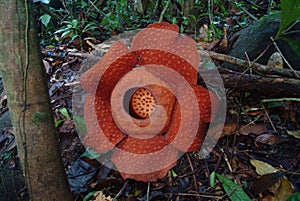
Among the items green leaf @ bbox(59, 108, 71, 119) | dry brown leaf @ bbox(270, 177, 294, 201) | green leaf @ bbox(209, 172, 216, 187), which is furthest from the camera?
green leaf @ bbox(59, 108, 71, 119)

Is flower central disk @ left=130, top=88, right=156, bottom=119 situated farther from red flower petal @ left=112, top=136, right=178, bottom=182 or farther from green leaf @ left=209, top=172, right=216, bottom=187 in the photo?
green leaf @ left=209, top=172, right=216, bottom=187

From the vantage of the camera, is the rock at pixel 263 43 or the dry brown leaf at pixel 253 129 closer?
the dry brown leaf at pixel 253 129

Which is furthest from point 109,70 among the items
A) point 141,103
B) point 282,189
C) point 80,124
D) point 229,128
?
point 282,189

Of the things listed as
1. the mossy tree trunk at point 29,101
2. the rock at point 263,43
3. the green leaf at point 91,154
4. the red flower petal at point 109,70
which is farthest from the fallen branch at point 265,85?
the mossy tree trunk at point 29,101

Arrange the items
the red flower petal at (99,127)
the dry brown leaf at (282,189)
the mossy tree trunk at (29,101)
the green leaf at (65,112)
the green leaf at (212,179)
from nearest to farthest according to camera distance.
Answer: the mossy tree trunk at (29,101), the dry brown leaf at (282,189), the green leaf at (212,179), the red flower petal at (99,127), the green leaf at (65,112)

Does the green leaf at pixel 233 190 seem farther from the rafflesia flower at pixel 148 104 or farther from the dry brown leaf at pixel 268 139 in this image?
the dry brown leaf at pixel 268 139

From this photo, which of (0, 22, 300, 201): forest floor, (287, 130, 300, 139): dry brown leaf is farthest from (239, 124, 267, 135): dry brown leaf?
(287, 130, 300, 139): dry brown leaf
